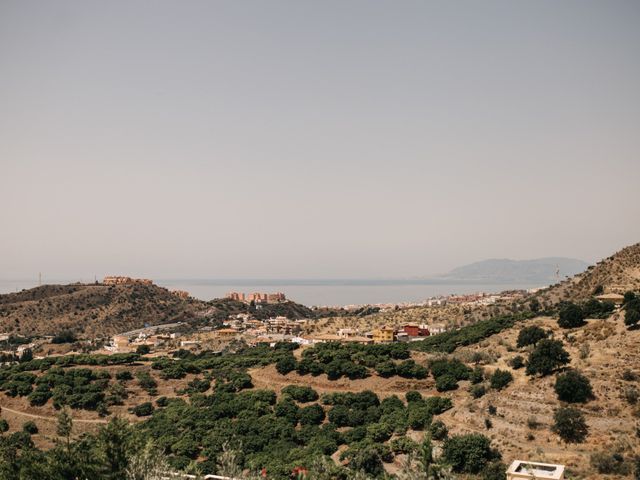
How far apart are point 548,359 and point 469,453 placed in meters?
10.4

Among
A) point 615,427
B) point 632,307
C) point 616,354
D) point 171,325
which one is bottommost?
point 171,325

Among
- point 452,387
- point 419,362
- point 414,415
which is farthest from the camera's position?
point 419,362

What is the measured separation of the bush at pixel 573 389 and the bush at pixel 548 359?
2.98 meters

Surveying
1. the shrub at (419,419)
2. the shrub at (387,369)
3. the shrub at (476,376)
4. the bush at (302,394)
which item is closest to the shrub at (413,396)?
the shrub at (419,419)

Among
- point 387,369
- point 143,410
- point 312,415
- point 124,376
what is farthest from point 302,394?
point 124,376

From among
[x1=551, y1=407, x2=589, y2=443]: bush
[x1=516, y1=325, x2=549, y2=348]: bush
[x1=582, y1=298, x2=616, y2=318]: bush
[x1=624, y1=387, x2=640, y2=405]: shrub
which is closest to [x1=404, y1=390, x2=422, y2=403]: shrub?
[x1=516, y1=325, x2=549, y2=348]: bush

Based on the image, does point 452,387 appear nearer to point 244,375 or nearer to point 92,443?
point 244,375

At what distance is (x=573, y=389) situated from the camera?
102 ft

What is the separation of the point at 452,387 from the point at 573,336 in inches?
410

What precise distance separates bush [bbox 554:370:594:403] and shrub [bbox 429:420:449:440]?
23.5 feet

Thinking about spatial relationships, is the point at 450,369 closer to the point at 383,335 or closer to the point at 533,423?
the point at 533,423

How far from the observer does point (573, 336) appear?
133 feet

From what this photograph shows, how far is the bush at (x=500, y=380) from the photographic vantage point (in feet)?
116

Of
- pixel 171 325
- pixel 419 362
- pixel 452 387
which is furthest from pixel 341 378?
pixel 171 325
